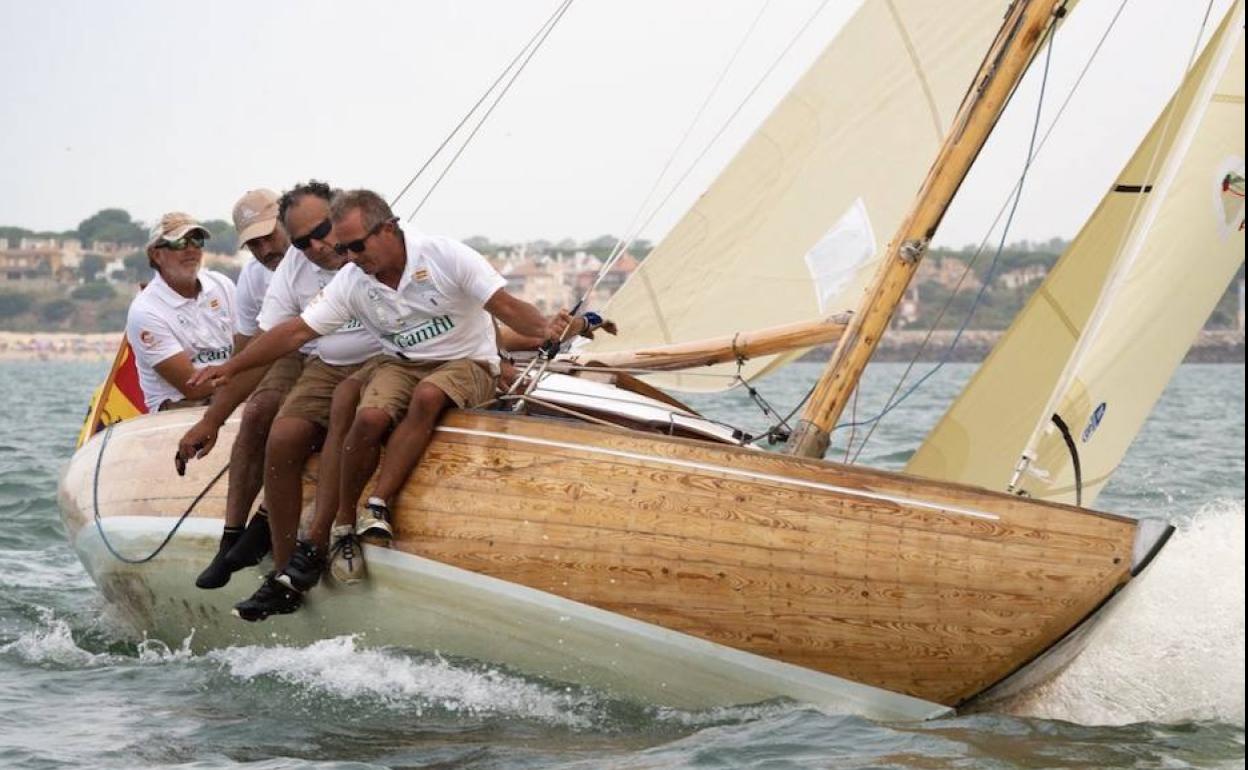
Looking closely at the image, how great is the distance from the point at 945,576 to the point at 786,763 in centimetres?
70

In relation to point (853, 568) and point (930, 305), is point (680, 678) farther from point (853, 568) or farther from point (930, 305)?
point (930, 305)

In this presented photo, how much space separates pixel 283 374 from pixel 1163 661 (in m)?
3.20

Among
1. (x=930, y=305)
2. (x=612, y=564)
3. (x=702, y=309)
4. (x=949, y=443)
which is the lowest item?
(x=612, y=564)

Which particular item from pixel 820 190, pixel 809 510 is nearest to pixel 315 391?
pixel 809 510

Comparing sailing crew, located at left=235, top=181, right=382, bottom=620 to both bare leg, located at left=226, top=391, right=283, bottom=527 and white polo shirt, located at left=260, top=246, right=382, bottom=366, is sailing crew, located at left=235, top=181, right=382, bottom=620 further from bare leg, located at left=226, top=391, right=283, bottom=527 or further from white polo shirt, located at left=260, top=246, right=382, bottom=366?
bare leg, located at left=226, top=391, right=283, bottom=527

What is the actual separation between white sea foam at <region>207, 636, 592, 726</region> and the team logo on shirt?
0.99 metres

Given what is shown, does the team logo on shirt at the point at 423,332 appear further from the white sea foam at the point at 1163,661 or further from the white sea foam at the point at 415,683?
the white sea foam at the point at 1163,661

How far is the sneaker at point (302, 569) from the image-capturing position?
21.1ft

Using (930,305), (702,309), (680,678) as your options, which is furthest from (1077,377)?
(930,305)

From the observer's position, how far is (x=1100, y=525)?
18.7 feet

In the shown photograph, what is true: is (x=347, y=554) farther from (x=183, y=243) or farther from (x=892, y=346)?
(x=892, y=346)

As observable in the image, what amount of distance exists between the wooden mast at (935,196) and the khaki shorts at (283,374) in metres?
1.84

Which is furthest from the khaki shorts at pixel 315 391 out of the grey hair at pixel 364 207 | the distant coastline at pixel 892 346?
the distant coastline at pixel 892 346

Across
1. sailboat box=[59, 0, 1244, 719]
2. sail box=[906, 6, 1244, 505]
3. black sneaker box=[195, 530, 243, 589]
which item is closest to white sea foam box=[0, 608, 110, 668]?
sailboat box=[59, 0, 1244, 719]
